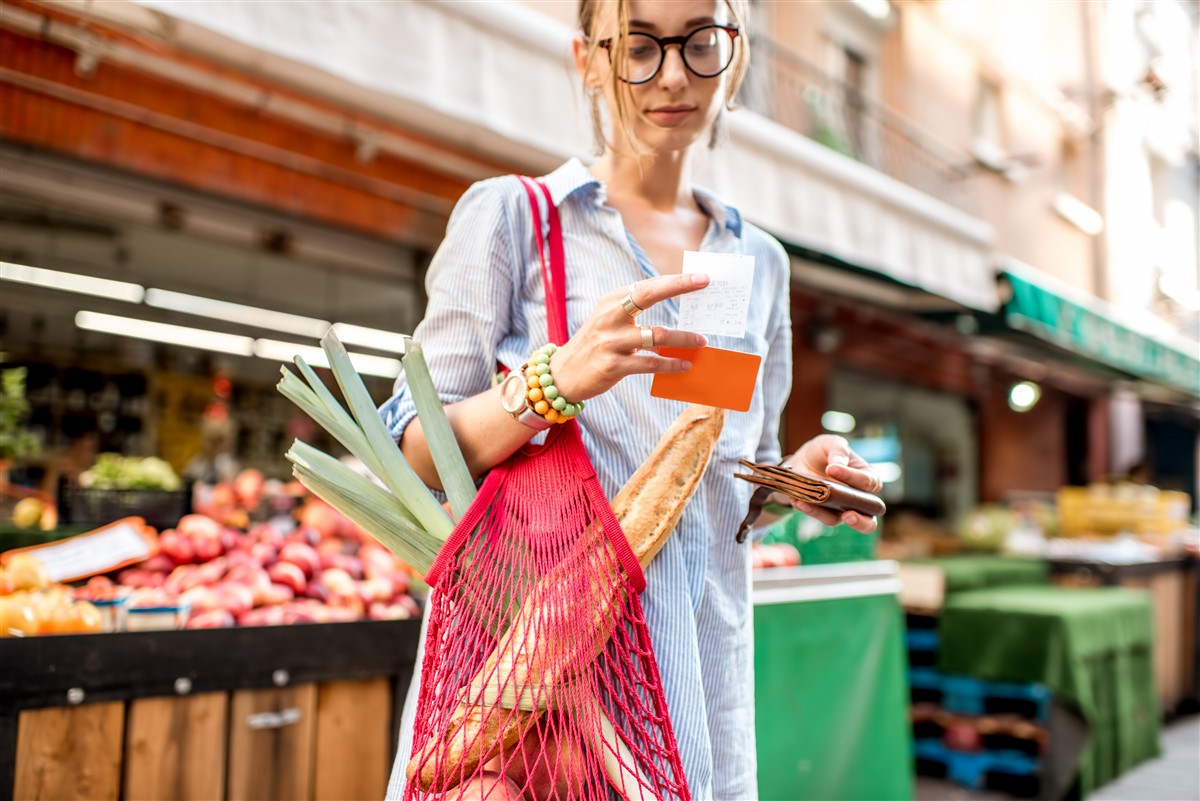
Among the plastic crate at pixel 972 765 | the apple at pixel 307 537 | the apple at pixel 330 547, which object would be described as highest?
the apple at pixel 307 537

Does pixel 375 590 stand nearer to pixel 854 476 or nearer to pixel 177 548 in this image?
pixel 177 548


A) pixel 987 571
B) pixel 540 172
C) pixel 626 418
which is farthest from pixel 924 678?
pixel 626 418

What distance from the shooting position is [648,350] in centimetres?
114

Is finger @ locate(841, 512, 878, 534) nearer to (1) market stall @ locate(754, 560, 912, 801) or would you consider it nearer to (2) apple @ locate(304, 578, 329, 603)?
(2) apple @ locate(304, 578, 329, 603)

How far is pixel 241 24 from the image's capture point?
2678mm

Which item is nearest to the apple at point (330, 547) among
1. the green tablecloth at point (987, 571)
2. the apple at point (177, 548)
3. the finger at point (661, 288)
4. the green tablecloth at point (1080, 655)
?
the apple at point (177, 548)

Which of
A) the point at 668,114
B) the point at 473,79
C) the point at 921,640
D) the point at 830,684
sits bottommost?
the point at 921,640

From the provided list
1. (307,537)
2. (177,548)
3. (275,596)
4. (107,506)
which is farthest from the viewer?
(307,537)

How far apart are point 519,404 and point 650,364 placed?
17 centimetres

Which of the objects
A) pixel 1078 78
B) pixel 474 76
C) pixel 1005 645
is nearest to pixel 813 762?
pixel 1005 645

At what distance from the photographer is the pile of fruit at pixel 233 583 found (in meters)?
2.51

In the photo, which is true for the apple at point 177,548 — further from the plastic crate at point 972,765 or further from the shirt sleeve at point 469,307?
the plastic crate at point 972,765

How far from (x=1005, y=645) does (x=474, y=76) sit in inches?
166

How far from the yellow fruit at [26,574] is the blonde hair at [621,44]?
7.36 feet
